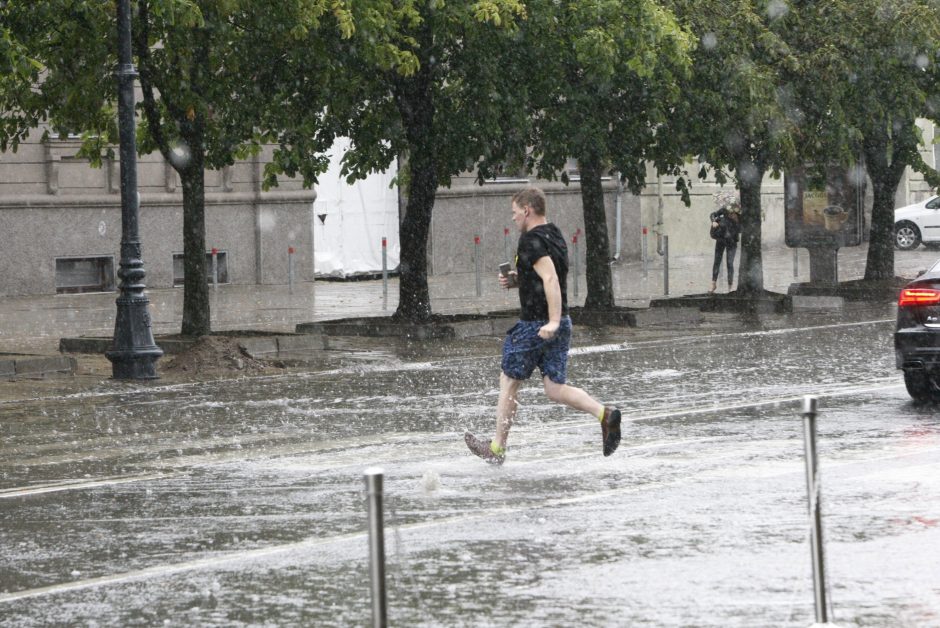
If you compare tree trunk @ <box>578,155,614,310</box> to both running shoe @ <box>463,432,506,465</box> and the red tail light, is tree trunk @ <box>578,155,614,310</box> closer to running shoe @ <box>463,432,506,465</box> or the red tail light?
the red tail light

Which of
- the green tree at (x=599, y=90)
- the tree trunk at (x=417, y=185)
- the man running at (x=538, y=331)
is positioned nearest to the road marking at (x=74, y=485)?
the man running at (x=538, y=331)

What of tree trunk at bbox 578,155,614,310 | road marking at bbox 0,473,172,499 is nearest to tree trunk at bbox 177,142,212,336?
tree trunk at bbox 578,155,614,310

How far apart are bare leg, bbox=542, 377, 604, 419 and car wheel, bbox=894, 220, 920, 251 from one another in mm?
39628

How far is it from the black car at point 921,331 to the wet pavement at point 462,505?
0.43 m

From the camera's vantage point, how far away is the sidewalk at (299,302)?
2548 cm

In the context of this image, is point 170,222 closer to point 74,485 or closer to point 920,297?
Result: point 920,297

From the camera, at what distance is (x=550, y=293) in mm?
11469

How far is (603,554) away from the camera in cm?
838

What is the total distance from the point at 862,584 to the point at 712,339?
48.6ft

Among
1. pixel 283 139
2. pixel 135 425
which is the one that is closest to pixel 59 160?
pixel 283 139

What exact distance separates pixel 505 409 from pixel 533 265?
36.4 inches

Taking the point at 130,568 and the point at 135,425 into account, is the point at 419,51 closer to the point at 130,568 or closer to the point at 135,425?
the point at 135,425

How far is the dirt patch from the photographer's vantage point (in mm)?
18453

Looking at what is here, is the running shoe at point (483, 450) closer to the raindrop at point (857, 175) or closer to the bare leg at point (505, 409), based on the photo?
the bare leg at point (505, 409)
